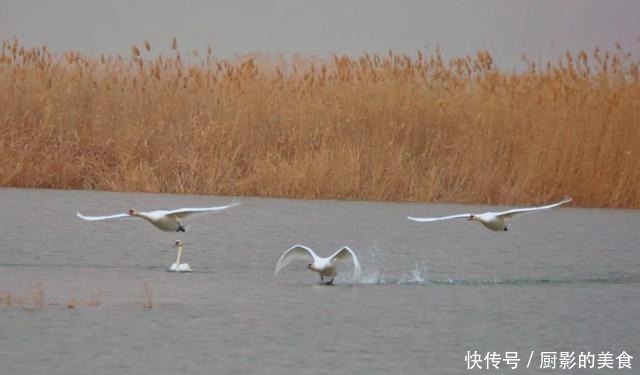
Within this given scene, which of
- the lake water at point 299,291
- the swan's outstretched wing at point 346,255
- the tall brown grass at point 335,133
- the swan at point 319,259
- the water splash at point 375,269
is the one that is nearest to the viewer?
the lake water at point 299,291

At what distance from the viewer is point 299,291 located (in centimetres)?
1187

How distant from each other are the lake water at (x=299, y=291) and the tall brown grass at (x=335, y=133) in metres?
0.35

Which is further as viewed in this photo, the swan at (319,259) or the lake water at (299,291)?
the swan at (319,259)

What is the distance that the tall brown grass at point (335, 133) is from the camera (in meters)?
18.8

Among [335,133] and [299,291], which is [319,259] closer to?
[299,291]

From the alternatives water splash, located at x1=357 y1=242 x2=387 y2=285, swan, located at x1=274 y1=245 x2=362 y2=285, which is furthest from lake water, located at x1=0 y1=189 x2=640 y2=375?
swan, located at x1=274 y1=245 x2=362 y2=285

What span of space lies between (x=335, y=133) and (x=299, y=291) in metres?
7.74

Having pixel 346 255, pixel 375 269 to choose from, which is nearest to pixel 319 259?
pixel 346 255

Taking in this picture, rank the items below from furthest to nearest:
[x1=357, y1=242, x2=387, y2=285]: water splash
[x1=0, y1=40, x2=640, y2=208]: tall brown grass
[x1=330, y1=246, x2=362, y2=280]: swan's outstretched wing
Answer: [x1=0, y1=40, x2=640, y2=208]: tall brown grass → [x1=357, y1=242, x2=387, y2=285]: water splash → [x1=330, y1=246, x2=362, y2=280]: swan's outstretched wing

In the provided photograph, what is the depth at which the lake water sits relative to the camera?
8945 mm

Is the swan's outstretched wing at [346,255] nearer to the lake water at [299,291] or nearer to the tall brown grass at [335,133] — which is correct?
the lake water at [299,291]

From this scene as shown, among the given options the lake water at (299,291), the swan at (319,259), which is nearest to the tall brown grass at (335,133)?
the lake water at (299,291)

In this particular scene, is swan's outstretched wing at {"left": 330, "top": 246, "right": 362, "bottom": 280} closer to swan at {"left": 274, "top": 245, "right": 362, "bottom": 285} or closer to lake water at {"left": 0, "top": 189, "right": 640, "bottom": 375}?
swan at {"left": 274, "top": 245, "right": 362, "bottom": 285}

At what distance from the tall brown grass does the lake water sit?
0.35 metres
